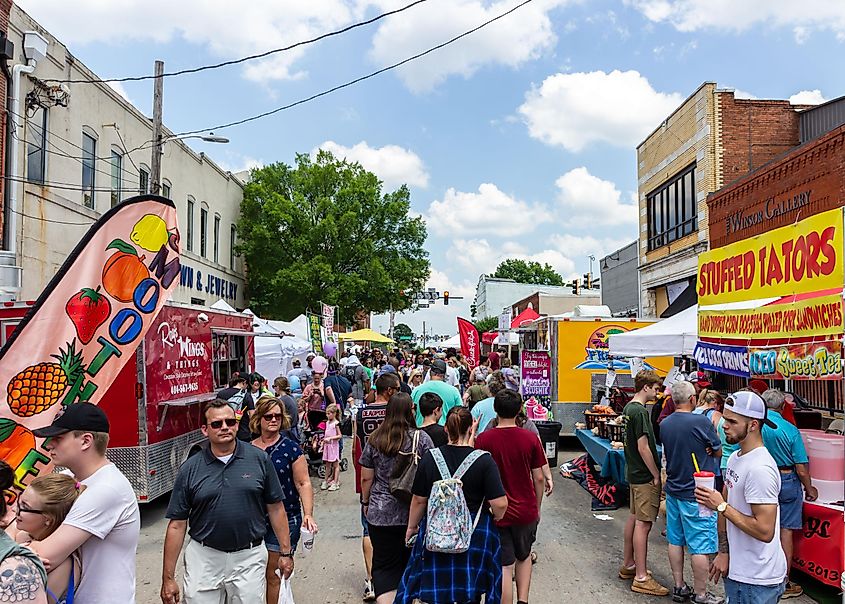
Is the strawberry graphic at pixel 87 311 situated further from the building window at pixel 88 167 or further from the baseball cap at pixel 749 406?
the building window at pixel 88 167

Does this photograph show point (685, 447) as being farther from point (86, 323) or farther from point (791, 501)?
point (86, 323)

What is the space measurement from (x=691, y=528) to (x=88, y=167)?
694 inches

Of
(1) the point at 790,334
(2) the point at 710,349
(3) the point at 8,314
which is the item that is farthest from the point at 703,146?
(3) the point at 8,314

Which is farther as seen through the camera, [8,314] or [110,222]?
[8,314]

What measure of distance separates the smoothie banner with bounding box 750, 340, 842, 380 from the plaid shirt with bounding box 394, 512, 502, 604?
2750 mm

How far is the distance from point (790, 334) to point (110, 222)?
531 cm

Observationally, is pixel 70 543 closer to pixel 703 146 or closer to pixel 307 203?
pixel 703 146

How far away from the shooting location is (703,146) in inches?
715

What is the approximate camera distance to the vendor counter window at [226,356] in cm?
1284

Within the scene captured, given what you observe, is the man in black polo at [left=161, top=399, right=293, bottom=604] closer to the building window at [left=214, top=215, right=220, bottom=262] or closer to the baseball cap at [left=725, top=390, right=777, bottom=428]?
the baseball cap at [left=725, top=390, right=777, bottom=428]

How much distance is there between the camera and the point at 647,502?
619 cm

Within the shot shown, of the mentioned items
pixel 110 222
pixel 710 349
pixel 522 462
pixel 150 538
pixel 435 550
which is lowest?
pixel 150 538

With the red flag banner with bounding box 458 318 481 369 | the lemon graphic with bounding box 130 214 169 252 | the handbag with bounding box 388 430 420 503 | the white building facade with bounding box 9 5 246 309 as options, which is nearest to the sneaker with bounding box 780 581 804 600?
the handbag with bounding box 388 430 420 503

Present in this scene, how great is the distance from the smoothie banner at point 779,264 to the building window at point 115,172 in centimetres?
1707
